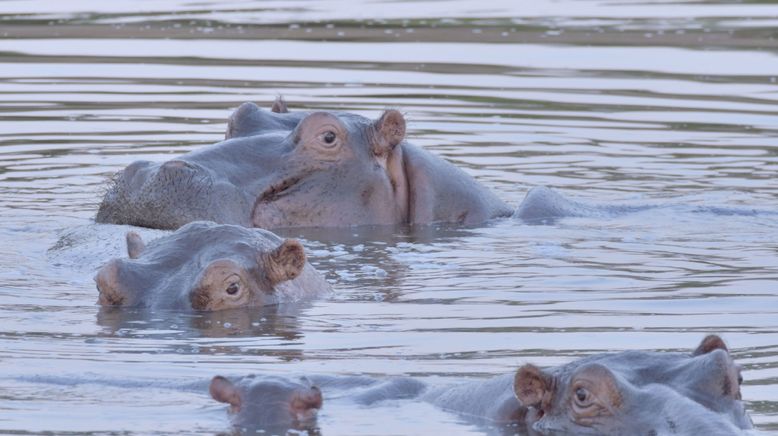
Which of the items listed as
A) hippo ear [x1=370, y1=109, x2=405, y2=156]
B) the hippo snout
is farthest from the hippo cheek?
the hippo snout

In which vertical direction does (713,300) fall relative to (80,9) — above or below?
below

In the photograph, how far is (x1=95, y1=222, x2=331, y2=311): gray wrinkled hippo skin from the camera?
26.8ft

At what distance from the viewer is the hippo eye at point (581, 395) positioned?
5641 millimetres

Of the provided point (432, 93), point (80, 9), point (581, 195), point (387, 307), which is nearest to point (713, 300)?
point (387, 307)

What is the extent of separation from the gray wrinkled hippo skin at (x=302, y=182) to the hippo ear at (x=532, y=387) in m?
4.70

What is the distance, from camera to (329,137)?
11.0 m

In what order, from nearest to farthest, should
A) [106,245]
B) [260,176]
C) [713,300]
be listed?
1. [713,300]
2. [106,245]
3. [260,176]

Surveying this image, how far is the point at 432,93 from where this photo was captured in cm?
1673

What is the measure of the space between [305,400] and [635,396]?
3.51 feet

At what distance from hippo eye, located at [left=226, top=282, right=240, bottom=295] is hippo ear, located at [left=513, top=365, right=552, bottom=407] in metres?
2.66

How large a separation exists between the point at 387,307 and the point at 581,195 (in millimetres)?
4152

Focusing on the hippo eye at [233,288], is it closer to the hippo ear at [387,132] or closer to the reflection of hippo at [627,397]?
the reflection of hippo at [627,397]

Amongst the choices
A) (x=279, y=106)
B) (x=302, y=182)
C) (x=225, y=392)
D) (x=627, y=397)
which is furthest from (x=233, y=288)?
(x=279, y=106)

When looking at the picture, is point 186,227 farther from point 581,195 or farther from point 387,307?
point 581,195
